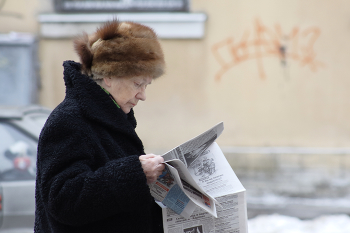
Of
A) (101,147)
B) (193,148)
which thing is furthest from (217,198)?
(101,147)

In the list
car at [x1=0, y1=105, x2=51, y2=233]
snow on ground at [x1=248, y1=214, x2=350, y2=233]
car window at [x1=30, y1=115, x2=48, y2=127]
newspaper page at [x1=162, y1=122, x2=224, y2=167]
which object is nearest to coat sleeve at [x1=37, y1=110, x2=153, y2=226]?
newspaper page at [x1=162, y1=122, x2=224, y2=167]

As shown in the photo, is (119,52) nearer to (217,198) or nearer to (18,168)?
(217,198)

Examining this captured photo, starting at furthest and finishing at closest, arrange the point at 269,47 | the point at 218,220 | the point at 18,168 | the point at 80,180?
1. the point at 269,47
2. the point at 18,168
3. the point at 218,220
4. the point at 80,180

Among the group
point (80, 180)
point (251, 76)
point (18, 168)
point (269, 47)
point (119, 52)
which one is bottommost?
point (18, 168)

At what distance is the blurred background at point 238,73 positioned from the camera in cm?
541

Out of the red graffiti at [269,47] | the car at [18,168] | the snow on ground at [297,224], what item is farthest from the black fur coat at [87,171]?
the red graffiti at [269,47]

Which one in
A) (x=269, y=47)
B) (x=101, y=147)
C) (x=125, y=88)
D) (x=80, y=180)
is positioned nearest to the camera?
(x=80, y=180)

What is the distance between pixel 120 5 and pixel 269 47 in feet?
7.21

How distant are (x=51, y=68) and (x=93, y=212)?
193 inches

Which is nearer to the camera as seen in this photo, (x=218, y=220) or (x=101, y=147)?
(x=101, y=147)

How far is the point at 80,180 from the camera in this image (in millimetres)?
1161

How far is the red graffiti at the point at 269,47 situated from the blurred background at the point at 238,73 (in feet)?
0.05

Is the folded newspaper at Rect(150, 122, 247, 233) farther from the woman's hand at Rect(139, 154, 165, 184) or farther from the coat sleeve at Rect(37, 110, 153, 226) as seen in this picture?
the coat sleeve at Rect(37, 110, 153, 226)

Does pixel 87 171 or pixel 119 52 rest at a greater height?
pixel 119 52
